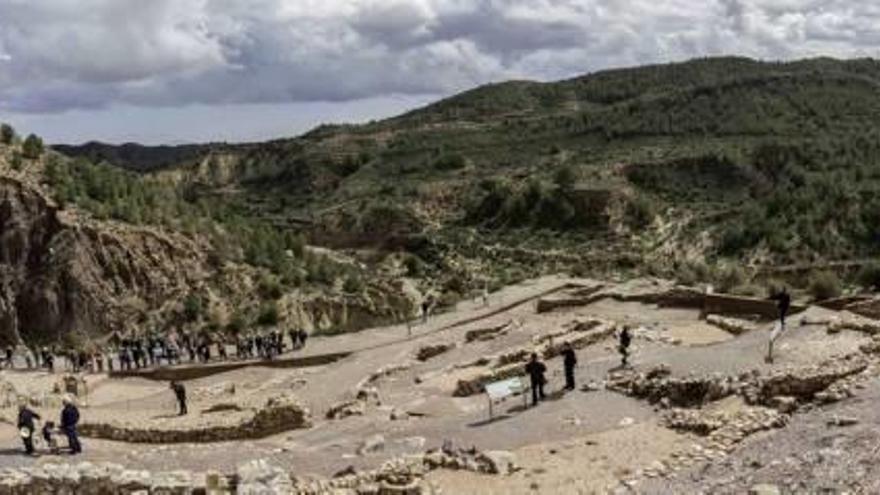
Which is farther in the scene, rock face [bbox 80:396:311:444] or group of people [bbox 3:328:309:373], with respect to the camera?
group of people [bbox 3:328:309:373]

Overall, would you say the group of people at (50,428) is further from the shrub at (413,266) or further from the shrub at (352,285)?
the shrub at (413,266)

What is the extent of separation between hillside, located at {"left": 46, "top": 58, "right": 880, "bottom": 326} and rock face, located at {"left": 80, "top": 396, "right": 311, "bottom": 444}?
84.1 feet

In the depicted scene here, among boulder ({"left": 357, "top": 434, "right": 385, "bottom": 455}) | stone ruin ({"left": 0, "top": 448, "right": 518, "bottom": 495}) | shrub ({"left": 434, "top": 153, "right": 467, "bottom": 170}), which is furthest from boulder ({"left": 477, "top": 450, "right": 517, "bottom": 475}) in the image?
shrub ({"left": 434, "top": 153, "right": 467, "bottom": 170})

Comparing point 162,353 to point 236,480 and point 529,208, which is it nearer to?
point 236,480

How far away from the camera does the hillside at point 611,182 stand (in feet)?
237

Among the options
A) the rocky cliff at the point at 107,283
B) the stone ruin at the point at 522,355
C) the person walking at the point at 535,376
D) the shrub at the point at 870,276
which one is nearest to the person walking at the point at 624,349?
the stone ruin at the point at 522,355

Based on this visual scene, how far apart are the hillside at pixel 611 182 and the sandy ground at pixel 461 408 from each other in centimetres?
1462

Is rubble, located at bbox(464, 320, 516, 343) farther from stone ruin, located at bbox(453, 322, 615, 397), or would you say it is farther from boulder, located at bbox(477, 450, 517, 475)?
boulder, located at bbox(477, 450, 517, 475)

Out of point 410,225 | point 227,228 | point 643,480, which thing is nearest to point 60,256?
point 227,228

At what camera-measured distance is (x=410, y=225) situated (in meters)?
90.5

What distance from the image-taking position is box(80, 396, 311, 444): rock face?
2805 centimetres

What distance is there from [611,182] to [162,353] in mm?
47568

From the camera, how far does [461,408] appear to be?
2994 cm

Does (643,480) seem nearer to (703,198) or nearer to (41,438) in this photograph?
(41,438)
